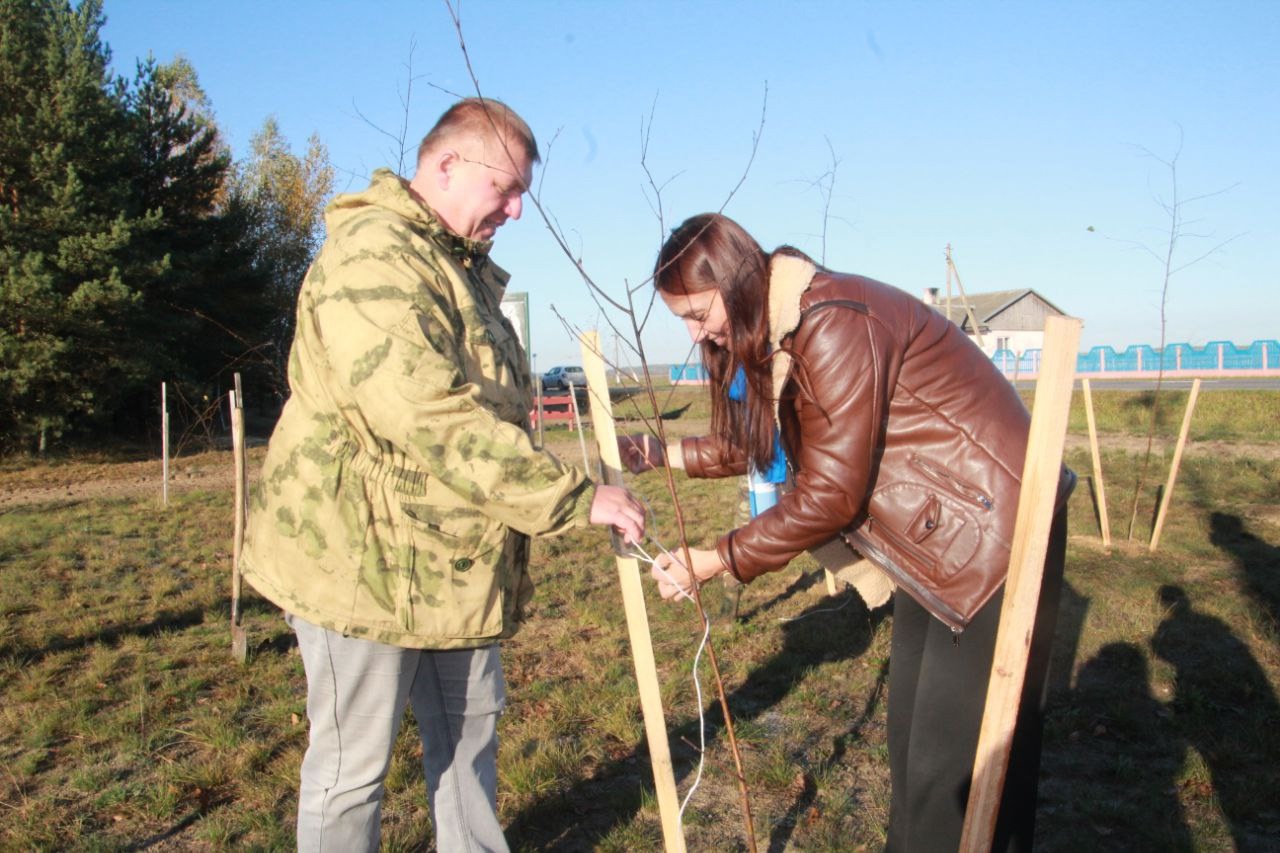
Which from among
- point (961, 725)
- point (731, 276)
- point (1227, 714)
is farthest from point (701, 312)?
point (1227, 714)

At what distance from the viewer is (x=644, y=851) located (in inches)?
114

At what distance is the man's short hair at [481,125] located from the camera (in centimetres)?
202

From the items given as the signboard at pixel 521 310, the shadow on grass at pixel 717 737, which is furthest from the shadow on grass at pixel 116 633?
the signboard at pixel 521 310

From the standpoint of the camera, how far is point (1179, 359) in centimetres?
3388

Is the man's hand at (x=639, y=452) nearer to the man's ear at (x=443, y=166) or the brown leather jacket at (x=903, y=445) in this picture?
the brown leather jacket at (x=903, y=445)

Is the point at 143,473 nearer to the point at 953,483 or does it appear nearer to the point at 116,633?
the point at 116,633

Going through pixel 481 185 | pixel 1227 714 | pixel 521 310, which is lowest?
pixel 1227 714

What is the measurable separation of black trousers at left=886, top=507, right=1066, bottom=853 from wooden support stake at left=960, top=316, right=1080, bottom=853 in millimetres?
196

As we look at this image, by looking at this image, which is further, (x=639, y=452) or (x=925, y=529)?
(x=639, y=452)

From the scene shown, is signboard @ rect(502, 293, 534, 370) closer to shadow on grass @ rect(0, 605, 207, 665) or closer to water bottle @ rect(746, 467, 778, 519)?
shadow on grass @ rect(0, 605, 207, 665)

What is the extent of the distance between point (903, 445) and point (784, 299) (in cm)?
43

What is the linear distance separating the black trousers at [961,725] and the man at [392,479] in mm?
789

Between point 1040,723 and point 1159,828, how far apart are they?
134 centimetres

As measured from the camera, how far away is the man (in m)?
1.80
